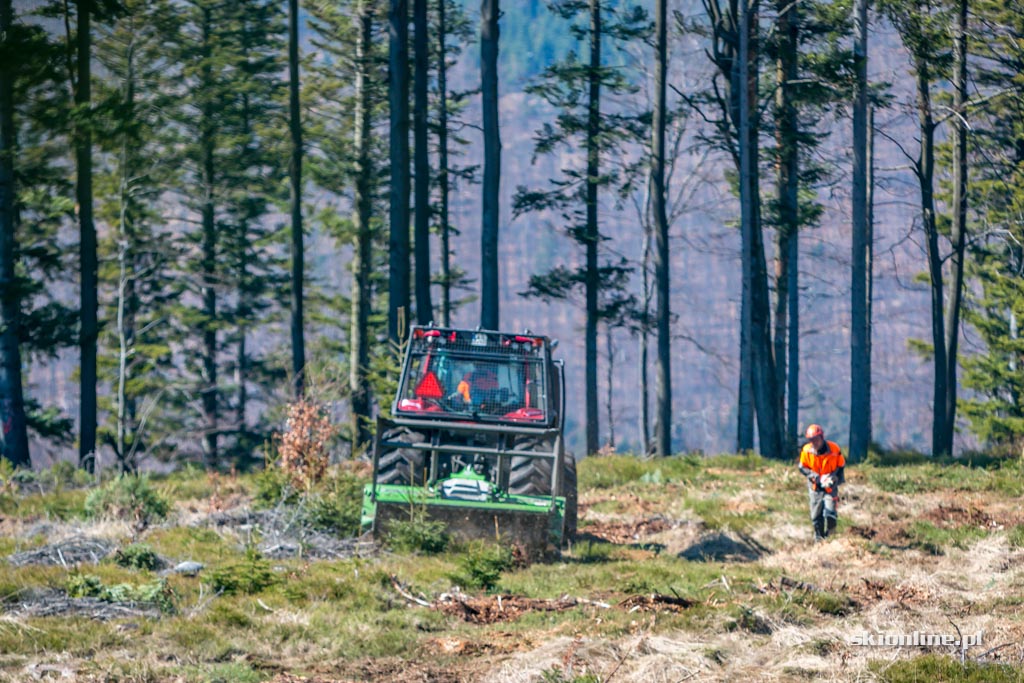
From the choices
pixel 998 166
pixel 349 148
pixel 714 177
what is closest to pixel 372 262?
pixel 349 148

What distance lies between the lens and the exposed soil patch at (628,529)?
15.5m

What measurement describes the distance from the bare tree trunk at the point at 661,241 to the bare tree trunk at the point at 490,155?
4.53m

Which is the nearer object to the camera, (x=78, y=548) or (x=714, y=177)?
(x=78, y=548)

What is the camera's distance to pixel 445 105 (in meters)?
37.7

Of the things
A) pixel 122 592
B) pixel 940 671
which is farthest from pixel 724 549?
pixel 122 592

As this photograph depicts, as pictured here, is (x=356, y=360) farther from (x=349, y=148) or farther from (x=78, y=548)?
(x=78, y=548)

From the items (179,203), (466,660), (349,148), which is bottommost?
(466,660)

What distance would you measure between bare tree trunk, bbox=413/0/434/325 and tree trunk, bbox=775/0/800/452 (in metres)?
8.69

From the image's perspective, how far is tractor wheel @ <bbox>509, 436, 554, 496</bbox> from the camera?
14.0 metres

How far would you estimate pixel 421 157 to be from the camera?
28.2m

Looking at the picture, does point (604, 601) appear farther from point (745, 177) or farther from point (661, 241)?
point (661, 241)

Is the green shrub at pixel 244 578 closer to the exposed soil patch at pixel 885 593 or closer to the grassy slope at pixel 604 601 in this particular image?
the grassy slope at pixel 604 601

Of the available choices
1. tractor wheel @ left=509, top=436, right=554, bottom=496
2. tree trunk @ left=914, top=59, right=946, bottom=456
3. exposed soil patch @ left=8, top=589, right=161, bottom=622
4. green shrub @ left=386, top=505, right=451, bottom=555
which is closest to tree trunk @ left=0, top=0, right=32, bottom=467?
green shrub @ left=386, top=505, right=451, bottom=555

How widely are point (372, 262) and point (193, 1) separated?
14.7 m
